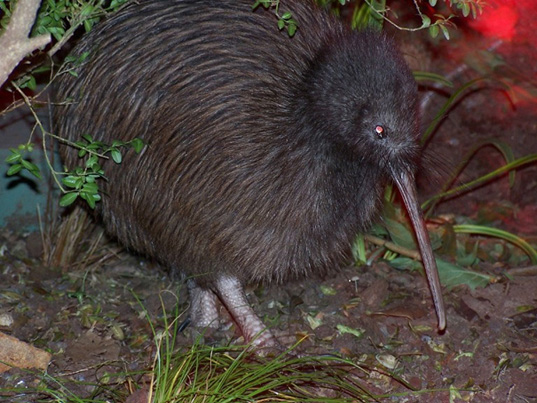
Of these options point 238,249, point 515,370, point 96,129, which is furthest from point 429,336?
point 96,129

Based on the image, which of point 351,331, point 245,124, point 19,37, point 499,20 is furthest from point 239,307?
point 499,20

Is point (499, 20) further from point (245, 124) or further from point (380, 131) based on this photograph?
point (245, 124)

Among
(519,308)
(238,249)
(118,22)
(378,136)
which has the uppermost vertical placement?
(118,22)

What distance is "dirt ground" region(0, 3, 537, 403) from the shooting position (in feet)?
10.0

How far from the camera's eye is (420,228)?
299 cm

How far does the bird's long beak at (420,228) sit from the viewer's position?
9.61ft

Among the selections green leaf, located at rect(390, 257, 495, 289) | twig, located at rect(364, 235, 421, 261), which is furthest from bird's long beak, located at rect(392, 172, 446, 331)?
twig, located at rect(364, 235, 421, 261)

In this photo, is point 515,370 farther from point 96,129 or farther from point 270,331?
point 96,129

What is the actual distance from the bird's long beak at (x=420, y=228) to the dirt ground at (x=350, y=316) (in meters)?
0.17

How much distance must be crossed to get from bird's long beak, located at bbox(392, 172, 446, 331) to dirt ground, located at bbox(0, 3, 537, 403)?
17 cm

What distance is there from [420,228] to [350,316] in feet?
1.92

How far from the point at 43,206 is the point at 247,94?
1.46 metres

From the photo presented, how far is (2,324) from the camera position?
3262mm

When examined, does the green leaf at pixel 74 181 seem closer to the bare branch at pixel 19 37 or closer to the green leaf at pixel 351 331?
the bare branch at pixel 19 37
